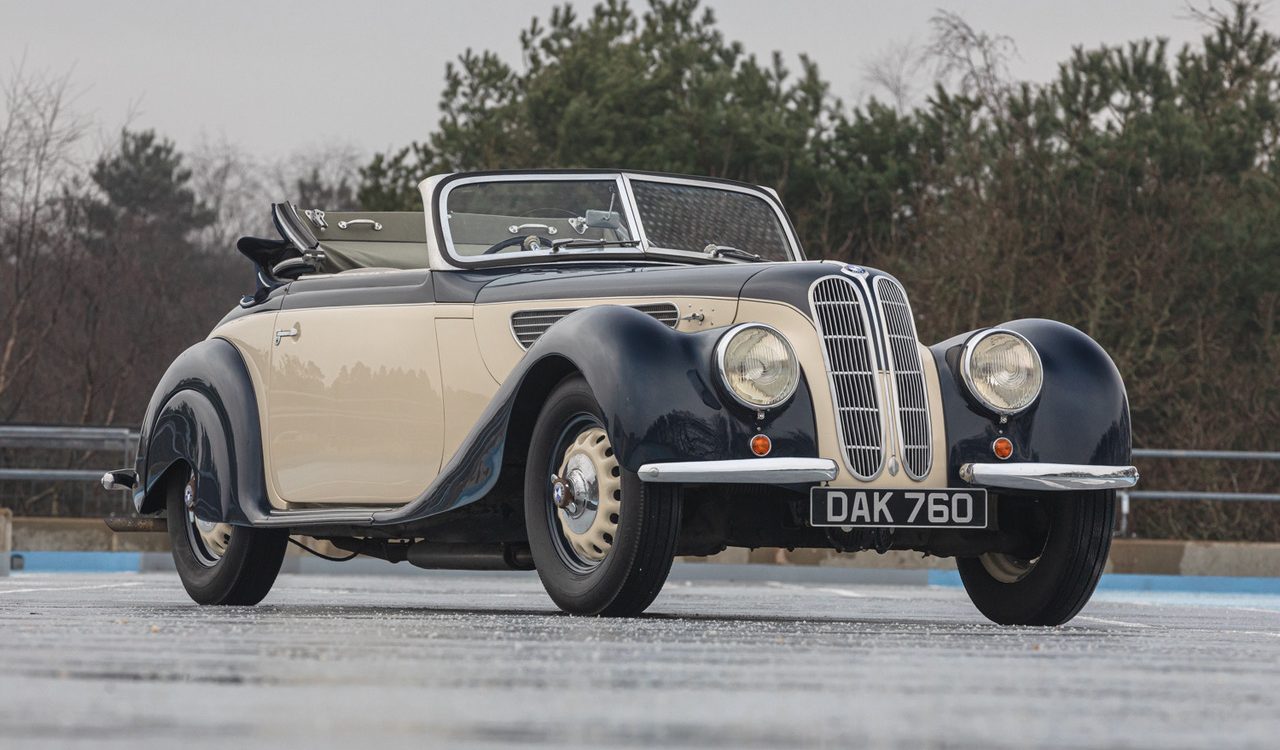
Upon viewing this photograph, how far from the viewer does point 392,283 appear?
879cm

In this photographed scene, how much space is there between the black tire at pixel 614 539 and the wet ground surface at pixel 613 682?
0.14m

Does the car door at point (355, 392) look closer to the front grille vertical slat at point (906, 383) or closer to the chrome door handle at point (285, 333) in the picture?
the chrome door handle at point (285, 333)

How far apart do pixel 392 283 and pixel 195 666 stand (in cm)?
413

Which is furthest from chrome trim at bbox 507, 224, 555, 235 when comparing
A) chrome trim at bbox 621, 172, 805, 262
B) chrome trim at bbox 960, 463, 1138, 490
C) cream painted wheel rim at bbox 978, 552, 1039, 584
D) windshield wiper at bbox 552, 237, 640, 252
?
chrome trim at bbox 960, 463, 1138, 490

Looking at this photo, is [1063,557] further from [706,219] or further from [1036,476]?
[706,219]

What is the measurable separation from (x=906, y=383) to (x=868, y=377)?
0.18m

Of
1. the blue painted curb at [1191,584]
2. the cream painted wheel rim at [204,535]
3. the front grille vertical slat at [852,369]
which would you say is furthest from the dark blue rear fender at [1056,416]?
the blue painted curb at [1191,584]

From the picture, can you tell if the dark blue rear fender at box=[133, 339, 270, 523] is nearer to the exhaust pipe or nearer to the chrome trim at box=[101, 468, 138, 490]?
the chrome trim at box=[101, 468, 138, 490]

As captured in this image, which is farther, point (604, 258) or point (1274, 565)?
point (1274, 565)

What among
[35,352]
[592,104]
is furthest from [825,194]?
[35,352]

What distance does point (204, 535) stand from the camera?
957cm

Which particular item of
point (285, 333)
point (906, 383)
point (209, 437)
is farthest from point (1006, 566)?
point (209, 437)

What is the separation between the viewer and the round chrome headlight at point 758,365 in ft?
23.1

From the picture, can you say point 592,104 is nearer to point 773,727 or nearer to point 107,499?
point 107,499
